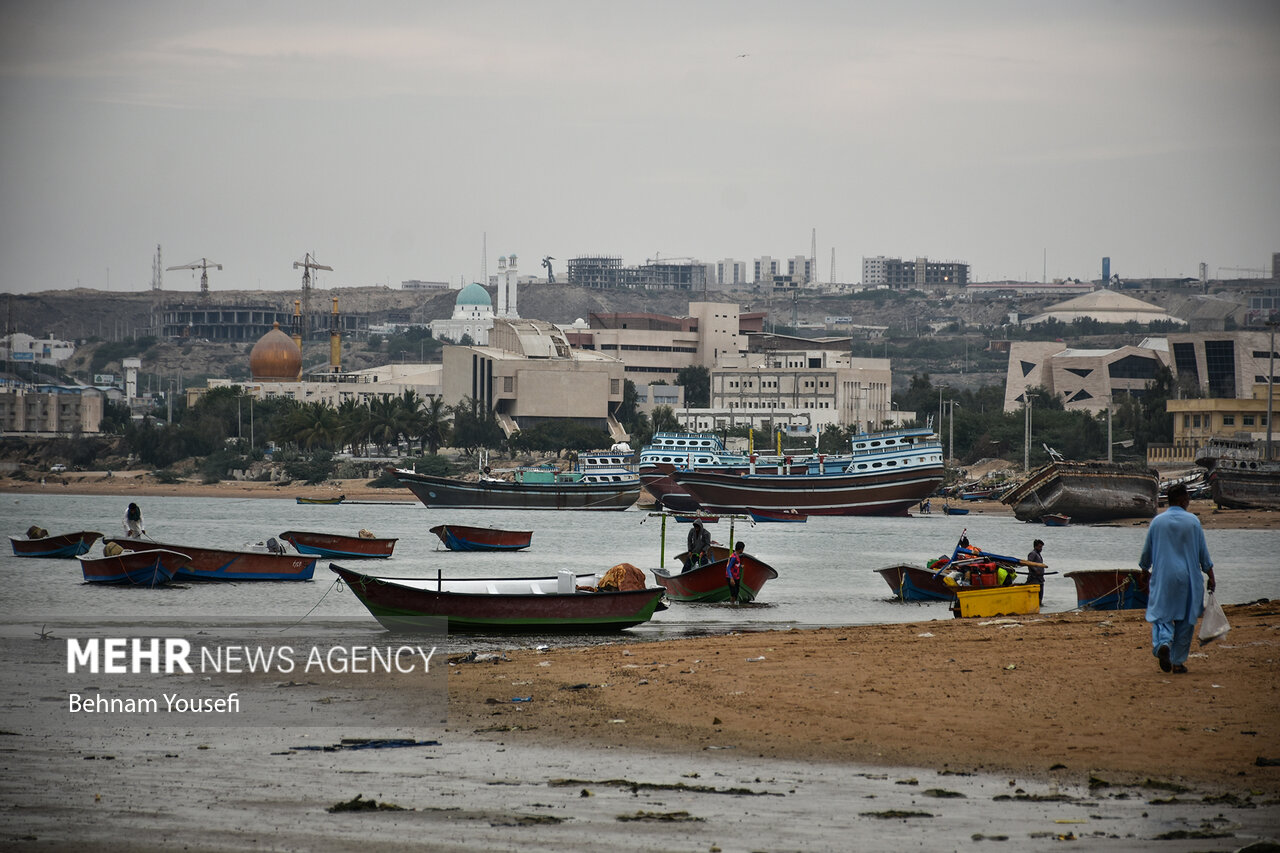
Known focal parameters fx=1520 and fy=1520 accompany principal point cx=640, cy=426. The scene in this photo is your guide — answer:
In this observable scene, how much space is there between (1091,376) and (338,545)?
122318mm

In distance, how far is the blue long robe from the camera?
15773mm

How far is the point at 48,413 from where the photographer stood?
491 feet

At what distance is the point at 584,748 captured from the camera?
1541 cm

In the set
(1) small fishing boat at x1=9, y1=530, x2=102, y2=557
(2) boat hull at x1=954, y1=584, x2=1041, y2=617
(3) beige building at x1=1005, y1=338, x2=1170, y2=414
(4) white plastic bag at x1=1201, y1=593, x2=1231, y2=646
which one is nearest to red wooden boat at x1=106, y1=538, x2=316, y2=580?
(1) small fishing boat at x1=9, y1=530, x2=102, y2=557

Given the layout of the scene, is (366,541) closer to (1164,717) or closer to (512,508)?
(1164,717)

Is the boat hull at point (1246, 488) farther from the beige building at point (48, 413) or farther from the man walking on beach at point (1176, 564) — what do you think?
the beige building at point (48, 413)

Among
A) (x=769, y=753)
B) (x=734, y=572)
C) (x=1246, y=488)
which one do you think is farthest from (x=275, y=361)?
(x=769, y=753)

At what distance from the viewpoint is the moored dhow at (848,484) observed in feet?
311

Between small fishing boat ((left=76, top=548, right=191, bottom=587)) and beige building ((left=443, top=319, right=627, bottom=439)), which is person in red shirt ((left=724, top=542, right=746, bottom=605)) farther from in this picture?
beige building ((left=443, top=319, right=627, bottom=439))

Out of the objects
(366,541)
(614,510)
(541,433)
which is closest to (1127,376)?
(541,433)

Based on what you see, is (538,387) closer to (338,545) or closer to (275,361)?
(275,361)

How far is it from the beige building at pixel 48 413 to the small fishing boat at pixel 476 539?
102266 mm

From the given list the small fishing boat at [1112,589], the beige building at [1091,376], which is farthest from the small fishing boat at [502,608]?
the beige building at [1091,376]

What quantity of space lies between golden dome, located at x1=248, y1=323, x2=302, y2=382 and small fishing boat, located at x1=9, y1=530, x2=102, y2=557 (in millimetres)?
116815
